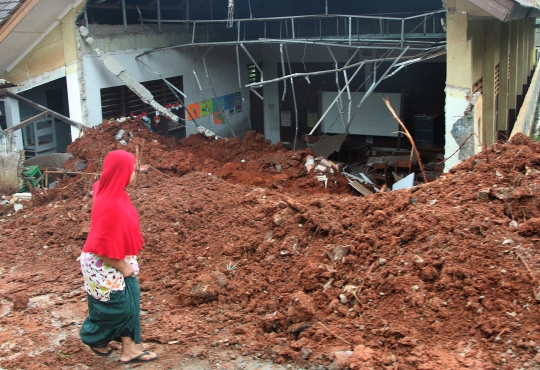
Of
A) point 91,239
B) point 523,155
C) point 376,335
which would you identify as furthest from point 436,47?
point 91,239

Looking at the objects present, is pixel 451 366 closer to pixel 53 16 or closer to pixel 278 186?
pixel 278 186

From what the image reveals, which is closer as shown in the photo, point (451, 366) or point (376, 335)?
point (451, 366)

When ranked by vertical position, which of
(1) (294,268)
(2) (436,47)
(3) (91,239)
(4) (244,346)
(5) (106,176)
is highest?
(2) (436,47)

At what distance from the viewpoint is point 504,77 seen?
12680mm

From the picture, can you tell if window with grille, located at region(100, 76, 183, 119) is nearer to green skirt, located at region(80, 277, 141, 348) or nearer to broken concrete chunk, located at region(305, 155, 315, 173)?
broken concrete chunk, located at region(305, 155, 315, 173)

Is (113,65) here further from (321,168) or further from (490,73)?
(490,73)

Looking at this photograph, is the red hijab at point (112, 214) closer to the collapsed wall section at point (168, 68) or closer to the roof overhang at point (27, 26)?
the roof overhang at point (27, 26)

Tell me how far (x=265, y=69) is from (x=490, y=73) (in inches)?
280

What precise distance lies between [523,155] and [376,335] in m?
2.66

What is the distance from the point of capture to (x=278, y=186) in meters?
8.84

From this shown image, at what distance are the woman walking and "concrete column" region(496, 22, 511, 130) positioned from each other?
34.9 feet

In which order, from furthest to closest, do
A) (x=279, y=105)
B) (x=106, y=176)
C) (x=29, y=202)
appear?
(x=279, y=105) → (x=29, y=202) → (x=106, y=176)

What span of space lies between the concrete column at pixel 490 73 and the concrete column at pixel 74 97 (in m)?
7.62

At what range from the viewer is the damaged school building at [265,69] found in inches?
361
